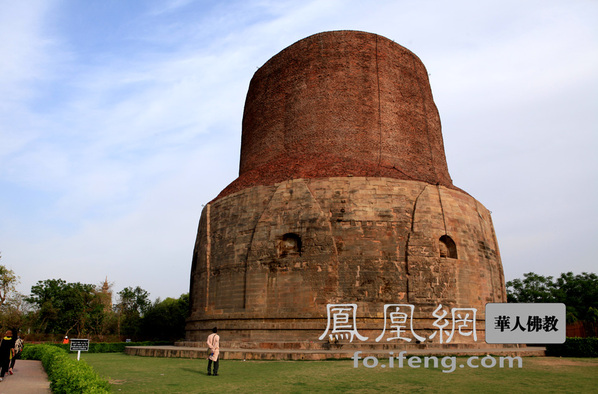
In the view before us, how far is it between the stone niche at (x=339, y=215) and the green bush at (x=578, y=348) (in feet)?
8.28

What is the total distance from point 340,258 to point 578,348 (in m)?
7.24

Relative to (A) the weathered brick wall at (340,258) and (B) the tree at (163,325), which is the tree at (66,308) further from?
(A) the weathered brick wall at (340,258)

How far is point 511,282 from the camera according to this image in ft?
110

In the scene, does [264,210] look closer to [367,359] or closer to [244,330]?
[244,330]

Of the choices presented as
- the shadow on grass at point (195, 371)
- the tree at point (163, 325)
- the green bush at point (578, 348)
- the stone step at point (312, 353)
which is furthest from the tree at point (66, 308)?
the green bush at point (578, 348)

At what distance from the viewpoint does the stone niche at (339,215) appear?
1384 cm

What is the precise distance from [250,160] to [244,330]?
7.73m

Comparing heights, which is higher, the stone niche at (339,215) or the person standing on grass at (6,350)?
the stone niche at (339,215)

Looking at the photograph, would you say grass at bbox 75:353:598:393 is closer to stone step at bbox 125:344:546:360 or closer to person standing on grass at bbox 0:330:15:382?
stone step at bbox 125:344:546:360

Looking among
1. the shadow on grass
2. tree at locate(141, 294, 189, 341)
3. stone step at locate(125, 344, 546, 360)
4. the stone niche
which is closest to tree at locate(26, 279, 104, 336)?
tree at locate(141, 294, 189, 341)

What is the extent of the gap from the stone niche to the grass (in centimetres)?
399

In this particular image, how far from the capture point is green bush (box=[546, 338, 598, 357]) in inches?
503

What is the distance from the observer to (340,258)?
1397 centimetres

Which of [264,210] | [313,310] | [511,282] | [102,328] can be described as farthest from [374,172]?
[102,328]
